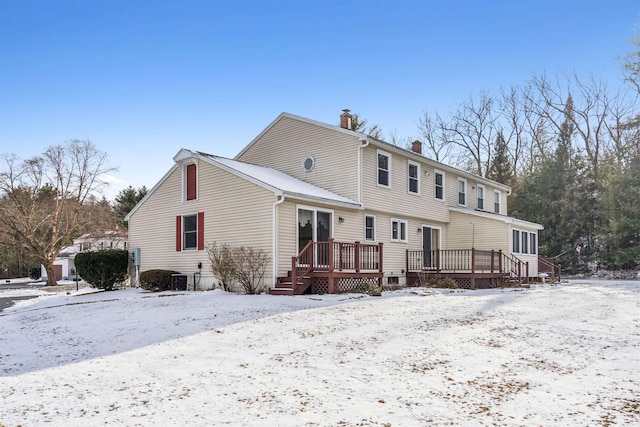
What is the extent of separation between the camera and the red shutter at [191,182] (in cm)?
1903

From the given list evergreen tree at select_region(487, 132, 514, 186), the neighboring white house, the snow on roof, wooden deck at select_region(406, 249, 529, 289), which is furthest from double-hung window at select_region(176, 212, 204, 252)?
evergreen tree at select_region(487, 132, 514, 186)

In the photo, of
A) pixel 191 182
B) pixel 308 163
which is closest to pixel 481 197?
pixel 308 163

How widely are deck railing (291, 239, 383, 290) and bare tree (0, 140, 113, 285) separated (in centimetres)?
2438

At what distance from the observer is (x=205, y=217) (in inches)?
723

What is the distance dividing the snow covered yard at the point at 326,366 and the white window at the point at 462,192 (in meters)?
13.7

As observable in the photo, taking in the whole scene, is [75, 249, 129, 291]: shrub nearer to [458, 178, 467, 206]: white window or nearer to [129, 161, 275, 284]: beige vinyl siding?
[129, 161, 275, 284]: beige vinyl siding

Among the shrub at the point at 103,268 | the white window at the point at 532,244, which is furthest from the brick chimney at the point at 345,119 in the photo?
the white window at the point at 532,244

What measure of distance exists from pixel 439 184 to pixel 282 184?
9.76 metres

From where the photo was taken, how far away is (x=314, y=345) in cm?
818

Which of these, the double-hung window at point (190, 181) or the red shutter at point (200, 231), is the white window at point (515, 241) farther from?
the double-hung window at point (190, 181)

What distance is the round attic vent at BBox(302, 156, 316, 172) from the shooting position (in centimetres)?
2086

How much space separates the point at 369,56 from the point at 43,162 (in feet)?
87.5

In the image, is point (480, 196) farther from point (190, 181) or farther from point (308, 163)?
point (190, 181)

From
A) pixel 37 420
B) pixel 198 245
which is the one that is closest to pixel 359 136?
pixel 198 245
